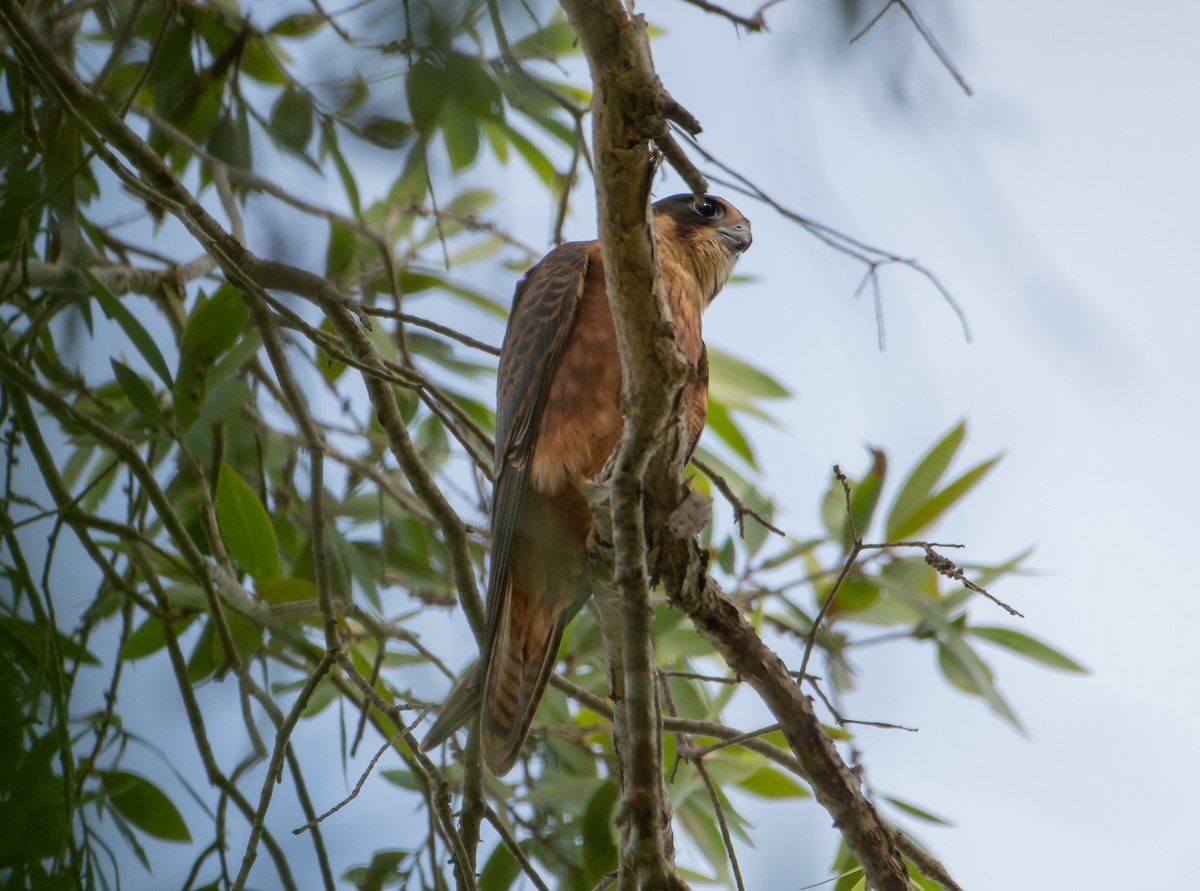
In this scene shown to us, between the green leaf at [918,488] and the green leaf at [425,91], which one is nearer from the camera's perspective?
the green leaf at [425,91]

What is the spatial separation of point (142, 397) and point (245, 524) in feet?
1.26

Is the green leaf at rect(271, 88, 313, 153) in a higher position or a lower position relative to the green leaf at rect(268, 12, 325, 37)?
lower

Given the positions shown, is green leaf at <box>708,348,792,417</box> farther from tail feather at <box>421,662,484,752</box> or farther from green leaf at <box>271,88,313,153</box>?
green leaf at <box>271,88,313,153</box>

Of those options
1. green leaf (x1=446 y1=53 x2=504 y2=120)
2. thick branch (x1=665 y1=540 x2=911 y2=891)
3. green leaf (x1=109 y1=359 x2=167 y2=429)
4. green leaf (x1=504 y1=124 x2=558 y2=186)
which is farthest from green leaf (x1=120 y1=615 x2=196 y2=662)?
green leaf (x1=446 y1=53 x2=504 y2=120)

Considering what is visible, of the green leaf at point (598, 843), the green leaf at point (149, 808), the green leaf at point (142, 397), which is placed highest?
the green leaf at point (142, 397)

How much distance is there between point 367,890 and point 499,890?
0.29 metres

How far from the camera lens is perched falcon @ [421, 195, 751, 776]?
246cm

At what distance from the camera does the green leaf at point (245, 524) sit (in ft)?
7.88

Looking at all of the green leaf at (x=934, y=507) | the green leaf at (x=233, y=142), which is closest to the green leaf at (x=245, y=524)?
the green leaf at (x=233, y=142)

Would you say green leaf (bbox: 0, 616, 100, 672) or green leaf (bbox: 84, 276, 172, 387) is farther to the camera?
green leaf (bbox: 84, 276, 172, 387)

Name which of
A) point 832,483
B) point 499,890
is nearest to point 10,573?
point 499,890

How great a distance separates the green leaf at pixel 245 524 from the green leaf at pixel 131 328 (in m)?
0.49

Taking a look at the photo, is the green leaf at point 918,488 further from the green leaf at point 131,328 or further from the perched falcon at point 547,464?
the green leaf at point 131,328

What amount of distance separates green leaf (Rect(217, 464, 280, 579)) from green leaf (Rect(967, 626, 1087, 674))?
1.98 meters
